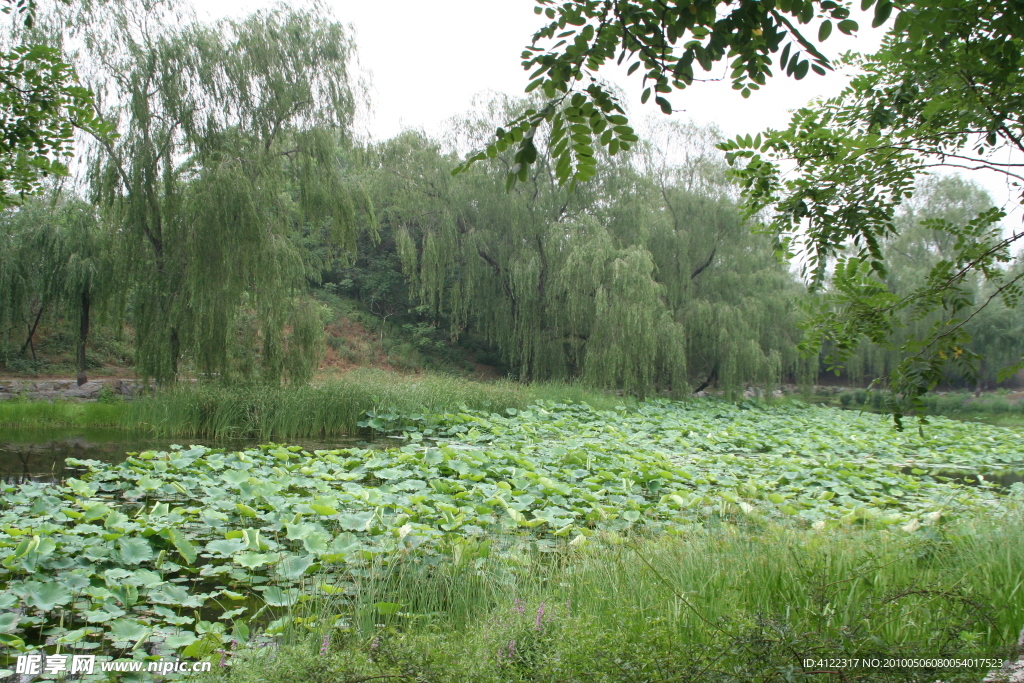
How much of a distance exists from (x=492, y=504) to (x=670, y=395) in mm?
10671

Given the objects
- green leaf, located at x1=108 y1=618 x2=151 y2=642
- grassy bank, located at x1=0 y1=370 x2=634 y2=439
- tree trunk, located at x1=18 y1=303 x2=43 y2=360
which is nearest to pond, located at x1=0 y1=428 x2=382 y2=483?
grassy bank, located at x1=0 y1=370 x2=634 y2=439

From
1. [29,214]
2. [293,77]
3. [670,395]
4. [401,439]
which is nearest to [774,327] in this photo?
[670,395]

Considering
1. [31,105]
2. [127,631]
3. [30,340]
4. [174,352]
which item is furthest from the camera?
[30,340]

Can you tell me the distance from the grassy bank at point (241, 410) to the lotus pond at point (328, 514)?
2228 mm

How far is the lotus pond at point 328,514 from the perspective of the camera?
2.36 m

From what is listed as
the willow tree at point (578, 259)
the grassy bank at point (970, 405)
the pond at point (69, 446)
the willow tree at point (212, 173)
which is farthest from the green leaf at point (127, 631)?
the grassy bank at point (970, 405)

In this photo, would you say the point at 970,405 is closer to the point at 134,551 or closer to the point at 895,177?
the point at 895,177

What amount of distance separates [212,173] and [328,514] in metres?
7.07

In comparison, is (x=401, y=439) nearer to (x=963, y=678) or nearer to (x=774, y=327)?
(x=963, y=678)

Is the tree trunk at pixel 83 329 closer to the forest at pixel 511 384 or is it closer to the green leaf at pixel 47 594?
the forest at pixel 511 384

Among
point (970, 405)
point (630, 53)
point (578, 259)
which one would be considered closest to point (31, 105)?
point (630, 53)

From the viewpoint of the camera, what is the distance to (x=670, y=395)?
13.9m

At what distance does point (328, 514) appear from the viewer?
319cm

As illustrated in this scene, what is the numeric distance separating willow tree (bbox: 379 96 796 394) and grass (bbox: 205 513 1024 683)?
10.4 metres
